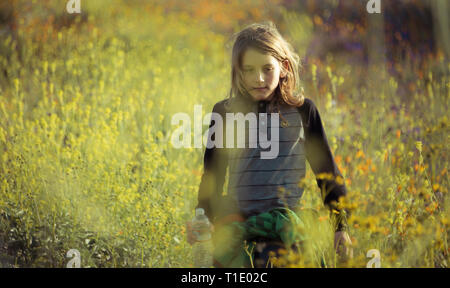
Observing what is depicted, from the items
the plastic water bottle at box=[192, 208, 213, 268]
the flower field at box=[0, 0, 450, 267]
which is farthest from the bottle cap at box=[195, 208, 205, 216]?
the flower field at box=[0, 0, 450, 267]

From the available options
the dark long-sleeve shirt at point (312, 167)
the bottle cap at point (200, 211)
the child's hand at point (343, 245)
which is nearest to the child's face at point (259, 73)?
the dark long-sleeve shirt at point (312, 167)

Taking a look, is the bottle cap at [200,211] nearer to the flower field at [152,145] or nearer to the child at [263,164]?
the child at [263,164]

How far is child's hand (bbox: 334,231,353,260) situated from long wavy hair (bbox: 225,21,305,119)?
1.93 ft

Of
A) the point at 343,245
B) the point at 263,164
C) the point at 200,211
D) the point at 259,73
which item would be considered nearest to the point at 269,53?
the point at 259,73

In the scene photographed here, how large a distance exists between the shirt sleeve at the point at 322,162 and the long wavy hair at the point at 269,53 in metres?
0.09

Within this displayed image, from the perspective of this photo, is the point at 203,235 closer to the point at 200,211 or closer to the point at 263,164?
the point at 200,211

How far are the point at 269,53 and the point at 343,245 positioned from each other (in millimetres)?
872

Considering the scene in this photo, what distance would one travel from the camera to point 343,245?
→ 1917mm

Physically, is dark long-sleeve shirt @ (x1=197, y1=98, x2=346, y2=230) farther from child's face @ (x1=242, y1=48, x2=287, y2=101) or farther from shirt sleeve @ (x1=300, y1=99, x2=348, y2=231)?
child's face @ (x1=242, y1=48, x2=287, y2=101)

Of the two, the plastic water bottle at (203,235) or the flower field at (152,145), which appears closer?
the plastic water bottle at (203,235)

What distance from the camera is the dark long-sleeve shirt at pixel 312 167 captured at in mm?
1993

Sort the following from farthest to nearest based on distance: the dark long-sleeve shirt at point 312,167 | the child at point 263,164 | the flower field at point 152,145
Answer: the flower field at point 152,145 < the dark long-sleeve shirt at point 312,167 < the child at point 263,164

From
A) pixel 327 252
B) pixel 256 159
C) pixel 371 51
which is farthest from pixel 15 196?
pixel 371 51
